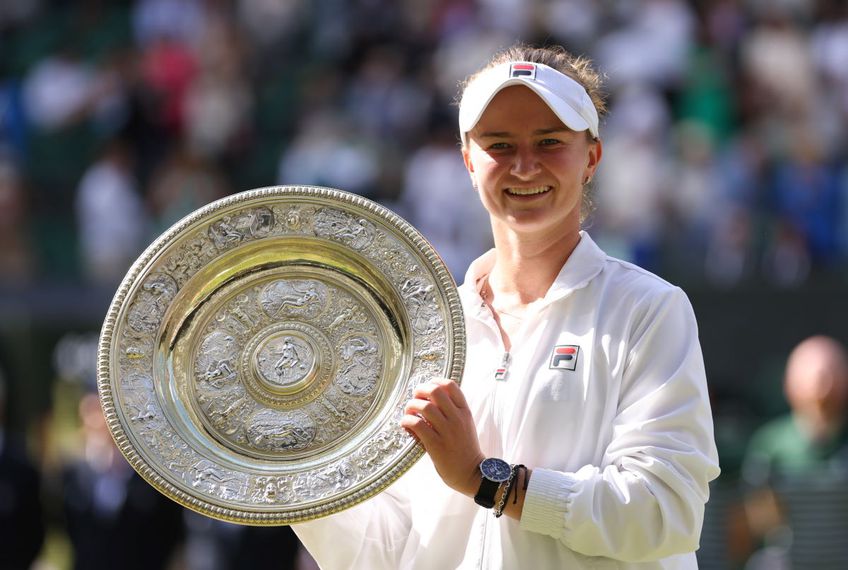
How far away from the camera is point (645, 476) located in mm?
2840

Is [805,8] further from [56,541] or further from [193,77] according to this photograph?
[56,541]

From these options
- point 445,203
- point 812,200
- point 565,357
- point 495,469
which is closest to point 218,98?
point 445,203

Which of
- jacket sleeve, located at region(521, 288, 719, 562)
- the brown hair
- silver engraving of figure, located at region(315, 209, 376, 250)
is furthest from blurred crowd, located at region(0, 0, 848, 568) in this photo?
jacket sleeve, located at region(521, 288, 719, 562)

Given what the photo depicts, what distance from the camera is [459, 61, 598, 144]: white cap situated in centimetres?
299

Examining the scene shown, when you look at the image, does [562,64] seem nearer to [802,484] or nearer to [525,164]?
[525,164]

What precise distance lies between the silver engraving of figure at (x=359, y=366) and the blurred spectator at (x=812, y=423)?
11.0ft

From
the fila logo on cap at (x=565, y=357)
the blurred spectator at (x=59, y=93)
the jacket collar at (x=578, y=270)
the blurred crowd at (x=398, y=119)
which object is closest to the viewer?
the fila logo on cap at (x=565, y=357)

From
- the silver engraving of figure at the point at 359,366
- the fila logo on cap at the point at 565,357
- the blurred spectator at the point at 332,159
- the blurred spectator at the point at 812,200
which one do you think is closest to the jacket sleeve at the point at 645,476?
the fila logo on cap at the point at 565,357

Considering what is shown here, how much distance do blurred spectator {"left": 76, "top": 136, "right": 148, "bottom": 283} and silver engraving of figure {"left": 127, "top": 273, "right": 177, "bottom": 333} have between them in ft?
22.8

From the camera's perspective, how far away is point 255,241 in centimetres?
319

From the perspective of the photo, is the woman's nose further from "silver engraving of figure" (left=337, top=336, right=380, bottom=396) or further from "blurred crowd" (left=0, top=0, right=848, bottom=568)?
"blurred crowd" (left=0, top=0, right=848, bottom=568)

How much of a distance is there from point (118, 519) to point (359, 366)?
15.4 feet

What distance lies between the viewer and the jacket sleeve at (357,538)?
316 cm

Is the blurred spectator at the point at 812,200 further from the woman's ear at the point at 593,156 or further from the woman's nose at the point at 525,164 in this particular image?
the woman's nose at the point at 525,164
